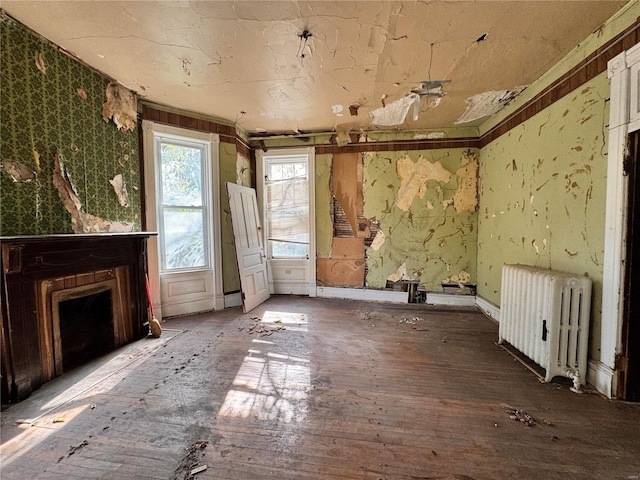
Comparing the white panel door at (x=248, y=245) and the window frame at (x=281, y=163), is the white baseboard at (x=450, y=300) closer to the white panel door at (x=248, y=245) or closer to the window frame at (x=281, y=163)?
the window frame at (x=281, y=163)

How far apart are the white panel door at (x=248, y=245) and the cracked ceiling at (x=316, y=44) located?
1.41 m

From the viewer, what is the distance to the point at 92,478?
131 cm

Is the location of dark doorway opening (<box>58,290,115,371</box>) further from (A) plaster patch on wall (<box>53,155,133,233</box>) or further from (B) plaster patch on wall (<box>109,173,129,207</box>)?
(B) plaster patch on wall (<box>109,173,129,207</box>)

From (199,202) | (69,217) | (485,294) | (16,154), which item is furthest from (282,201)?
(485,294)

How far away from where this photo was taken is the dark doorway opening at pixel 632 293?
5.92ft

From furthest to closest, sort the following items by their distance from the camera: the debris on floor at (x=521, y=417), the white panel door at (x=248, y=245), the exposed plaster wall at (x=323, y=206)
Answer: the exposed plaster wall at (x=323, y=206), the white panel door at (x=248, y=245), the debris on floor at (x=521, y=417)

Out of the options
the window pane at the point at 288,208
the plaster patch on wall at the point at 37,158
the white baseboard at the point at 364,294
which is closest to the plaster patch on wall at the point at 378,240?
the white baseboard at the point at 364,294

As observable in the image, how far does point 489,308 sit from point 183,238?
448cm

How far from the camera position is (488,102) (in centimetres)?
327

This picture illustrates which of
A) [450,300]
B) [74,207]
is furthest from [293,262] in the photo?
[74,207]

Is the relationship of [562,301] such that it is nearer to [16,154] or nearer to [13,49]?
[16,154]

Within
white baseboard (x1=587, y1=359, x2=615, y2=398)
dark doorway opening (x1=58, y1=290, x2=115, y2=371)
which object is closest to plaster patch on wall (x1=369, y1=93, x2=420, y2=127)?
white baseboard (x1=587, y1=359, x2=615, y2=398)

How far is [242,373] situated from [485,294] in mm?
3533

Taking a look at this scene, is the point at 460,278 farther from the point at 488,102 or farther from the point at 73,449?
the point at 73,449
